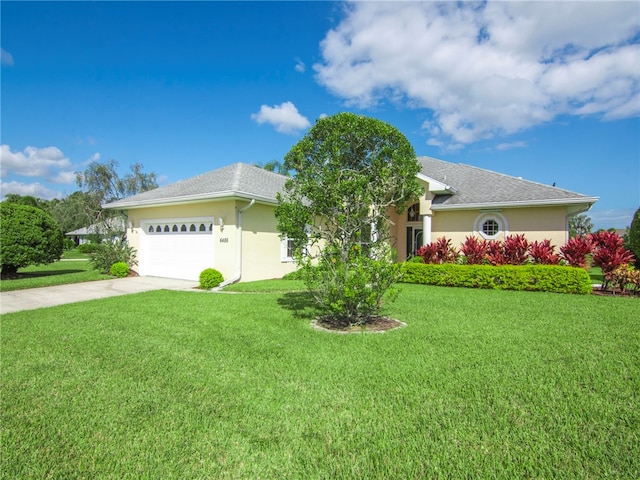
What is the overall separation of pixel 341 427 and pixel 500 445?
1.39 m

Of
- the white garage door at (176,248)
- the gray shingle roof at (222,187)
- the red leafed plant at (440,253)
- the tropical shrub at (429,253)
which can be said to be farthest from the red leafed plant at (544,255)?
the white garage door at (176,248)

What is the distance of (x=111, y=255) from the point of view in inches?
628

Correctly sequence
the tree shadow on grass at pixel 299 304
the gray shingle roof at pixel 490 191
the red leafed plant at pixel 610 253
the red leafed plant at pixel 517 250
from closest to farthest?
1. the tree shadow on grass at pixel 299 304
2. the red leafed plant at pixel 610 253
3. the red leafed plant at pixel 517 250
4. the gray shingle roof at pixel 490 191

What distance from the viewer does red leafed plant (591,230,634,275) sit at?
10672mm

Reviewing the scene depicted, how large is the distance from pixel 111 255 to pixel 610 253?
20.7 meters

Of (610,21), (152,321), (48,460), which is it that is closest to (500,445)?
(48,460)

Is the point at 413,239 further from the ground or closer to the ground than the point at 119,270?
further from the ground

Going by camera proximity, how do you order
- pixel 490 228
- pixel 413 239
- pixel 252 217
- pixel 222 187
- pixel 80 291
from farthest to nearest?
pixel 413 239 → pixel 490 228 → pixel 252 217 → pixel 222 187 → pixel 80 291

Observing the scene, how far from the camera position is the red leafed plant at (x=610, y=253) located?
10.7 metres

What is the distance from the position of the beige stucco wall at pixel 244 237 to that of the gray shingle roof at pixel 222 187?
0.54 metres

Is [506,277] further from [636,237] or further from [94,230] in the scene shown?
[94,230]

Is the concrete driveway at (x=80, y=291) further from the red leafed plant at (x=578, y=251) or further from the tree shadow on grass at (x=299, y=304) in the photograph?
the red leafed plant at (x=578, y=251)

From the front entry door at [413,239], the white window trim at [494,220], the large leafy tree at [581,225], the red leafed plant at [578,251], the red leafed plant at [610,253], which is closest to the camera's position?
the red leafed plant at [610,253]

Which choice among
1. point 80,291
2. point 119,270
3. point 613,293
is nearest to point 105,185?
point 119,270
